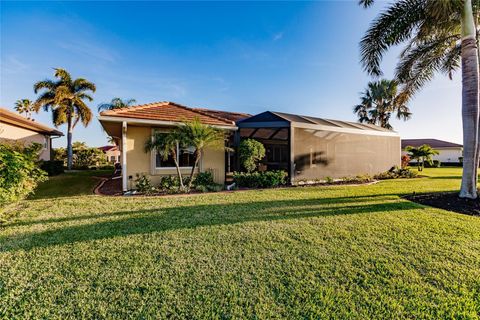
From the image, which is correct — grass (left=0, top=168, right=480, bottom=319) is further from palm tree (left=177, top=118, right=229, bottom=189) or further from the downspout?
palm tree (left=177, top=118, right=229, bottom=189)

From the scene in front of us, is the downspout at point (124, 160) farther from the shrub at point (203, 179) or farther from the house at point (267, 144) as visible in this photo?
the shrub at point (203, 179)

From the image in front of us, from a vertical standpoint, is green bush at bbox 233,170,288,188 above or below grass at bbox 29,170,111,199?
above

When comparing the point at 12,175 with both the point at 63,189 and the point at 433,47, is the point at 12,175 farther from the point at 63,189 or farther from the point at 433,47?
the point at 433,47

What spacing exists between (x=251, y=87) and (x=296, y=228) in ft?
55.6

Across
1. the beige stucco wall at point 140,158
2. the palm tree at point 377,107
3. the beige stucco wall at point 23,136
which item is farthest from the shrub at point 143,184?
the palm tree at point 377,107

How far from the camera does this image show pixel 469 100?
8.09 metres

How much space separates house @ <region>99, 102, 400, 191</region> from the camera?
10391 millimetres

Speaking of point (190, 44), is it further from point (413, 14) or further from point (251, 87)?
point (413, 14)

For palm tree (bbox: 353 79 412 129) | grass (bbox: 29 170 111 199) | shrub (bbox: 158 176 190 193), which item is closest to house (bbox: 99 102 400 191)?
shrub (bbox: 158 176 190 193)

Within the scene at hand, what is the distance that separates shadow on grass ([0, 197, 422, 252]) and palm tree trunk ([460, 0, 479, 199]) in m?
2.52

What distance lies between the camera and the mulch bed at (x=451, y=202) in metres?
7.28

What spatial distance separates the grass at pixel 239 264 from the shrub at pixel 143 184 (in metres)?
3.22

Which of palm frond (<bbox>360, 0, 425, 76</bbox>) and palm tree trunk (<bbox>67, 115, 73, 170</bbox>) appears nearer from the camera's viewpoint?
palm frond (<bbox>360, 0, 425, 76</bbox>)

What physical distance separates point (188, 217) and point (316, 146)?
952 cm
